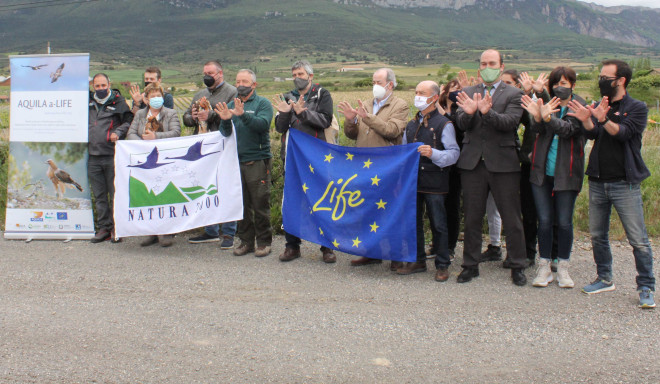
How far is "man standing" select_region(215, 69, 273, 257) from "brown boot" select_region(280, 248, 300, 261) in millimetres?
332

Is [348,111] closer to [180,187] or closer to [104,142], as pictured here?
[180,187]

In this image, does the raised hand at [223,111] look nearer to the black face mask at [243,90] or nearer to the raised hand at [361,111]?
the black face mask at [243,90]

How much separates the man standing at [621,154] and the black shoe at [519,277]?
64 centimetres

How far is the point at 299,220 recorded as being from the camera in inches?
300

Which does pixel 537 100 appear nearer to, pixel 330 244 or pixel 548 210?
pixel 548 210

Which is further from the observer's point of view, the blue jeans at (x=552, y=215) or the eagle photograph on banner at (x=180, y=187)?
the eagle photograph on banner at (x=180, y=187)

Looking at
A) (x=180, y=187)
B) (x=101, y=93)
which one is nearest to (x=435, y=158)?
(x=180, y=187)

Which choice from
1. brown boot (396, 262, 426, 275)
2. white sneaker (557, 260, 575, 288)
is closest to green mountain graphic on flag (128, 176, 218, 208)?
brown boot (396, 262, 426, 275)

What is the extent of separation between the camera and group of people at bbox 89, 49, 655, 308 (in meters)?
5.98

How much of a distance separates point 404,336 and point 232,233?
3.84 m

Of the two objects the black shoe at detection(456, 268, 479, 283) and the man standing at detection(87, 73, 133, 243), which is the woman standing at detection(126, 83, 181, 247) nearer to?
the man standing at detection(87, 73, 133, 243)

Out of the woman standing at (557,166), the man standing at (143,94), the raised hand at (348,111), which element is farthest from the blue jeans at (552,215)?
the man standing at (143,94)

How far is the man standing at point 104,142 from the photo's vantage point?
344 inches

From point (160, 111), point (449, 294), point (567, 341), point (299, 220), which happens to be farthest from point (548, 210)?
point (160, 111)
